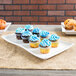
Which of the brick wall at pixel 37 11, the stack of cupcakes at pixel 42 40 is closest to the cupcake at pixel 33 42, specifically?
the stack of cupcakes at pixel 42 40

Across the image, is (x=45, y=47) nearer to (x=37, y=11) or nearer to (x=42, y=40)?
(x=42, y=40)

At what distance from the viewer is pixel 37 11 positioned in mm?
2926

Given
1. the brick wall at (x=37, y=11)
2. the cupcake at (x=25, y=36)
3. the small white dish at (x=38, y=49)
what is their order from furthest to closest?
the brick wall at (x=37, y=11), the cupcake at (x=25, y=36), the small white dish at (x=38, y=49)

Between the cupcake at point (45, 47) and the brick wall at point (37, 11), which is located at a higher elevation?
the brick wall at point (37, 11)

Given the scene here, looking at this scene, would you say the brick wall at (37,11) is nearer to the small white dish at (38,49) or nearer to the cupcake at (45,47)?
the small white dish at (38,49)

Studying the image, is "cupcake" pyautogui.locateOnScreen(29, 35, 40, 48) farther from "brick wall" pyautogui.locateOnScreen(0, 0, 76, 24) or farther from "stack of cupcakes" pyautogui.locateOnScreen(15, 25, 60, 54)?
"brick wall" pyautogui.locateOnScreen(0, 0, 76, 24)

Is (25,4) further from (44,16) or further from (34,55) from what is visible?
(34,55)

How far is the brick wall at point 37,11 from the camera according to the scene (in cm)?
288

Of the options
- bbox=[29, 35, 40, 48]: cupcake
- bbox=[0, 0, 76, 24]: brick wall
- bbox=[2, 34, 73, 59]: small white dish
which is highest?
bbox=[0, 0, 76, 24]: brick wall

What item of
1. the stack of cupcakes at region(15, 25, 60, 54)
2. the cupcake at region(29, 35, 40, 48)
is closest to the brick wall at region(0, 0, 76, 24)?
the stack of cupcakes at region(15, 25, 60, 54)

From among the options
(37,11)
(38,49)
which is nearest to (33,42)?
(38,49)

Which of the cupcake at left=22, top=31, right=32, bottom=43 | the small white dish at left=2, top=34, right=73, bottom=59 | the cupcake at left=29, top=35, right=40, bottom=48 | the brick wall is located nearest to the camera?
the small white dish at left=2, top=34, right=73, bottom=59

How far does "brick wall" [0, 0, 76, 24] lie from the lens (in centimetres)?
288

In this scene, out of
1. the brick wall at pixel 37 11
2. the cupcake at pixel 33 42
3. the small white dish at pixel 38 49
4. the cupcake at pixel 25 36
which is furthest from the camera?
the brick wall at pixel 37 11
